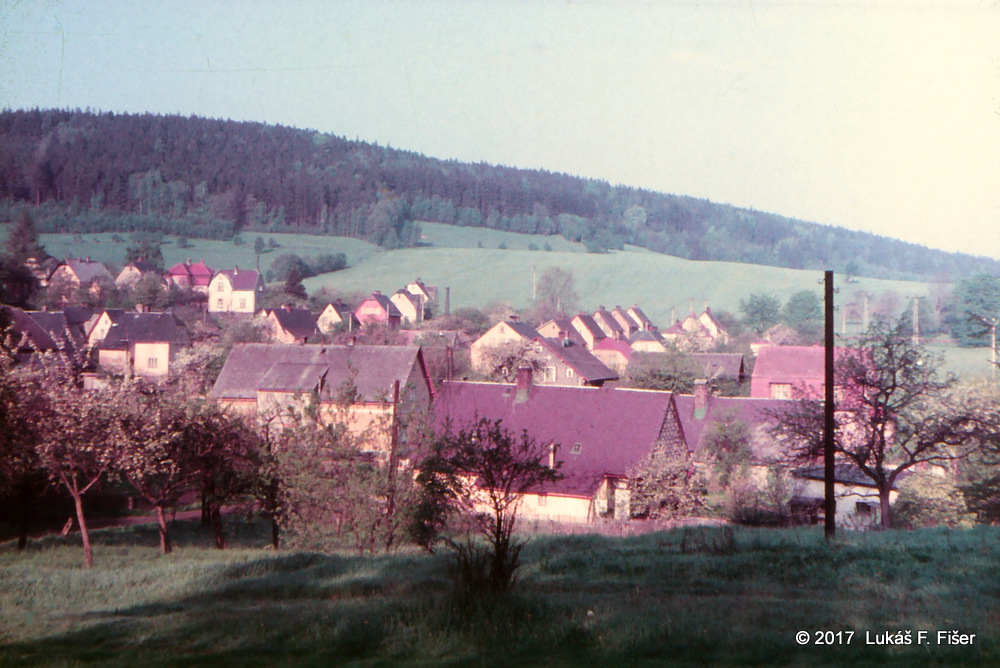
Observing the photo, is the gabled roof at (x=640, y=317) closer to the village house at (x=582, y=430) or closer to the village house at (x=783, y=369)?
the village house at (x=783, y=369)

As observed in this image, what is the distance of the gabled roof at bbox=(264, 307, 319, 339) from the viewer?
63.8m

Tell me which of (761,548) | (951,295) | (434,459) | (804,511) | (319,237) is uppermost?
(319,237)

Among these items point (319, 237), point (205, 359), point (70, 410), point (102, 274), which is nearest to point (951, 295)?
point (205, 359)

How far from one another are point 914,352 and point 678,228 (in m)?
91.9

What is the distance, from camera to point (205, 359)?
4725 cm

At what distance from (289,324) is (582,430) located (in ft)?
128

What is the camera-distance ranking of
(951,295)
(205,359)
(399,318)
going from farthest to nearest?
(399,318)
(951,295)
(205,359)

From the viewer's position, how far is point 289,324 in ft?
211

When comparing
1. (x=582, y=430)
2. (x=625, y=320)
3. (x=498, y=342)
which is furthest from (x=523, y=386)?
(x=625, y=320)

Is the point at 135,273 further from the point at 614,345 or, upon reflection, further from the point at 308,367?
the point at 614,345

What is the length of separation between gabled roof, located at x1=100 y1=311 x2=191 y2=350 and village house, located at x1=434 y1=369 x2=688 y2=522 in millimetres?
24297

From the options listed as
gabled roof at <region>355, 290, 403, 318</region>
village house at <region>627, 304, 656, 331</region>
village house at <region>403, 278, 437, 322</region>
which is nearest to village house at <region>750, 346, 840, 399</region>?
village house at <region>627, 304, 656, 331</region>

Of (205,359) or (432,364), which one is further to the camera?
(432,364)

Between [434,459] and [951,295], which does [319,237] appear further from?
[434,459]
